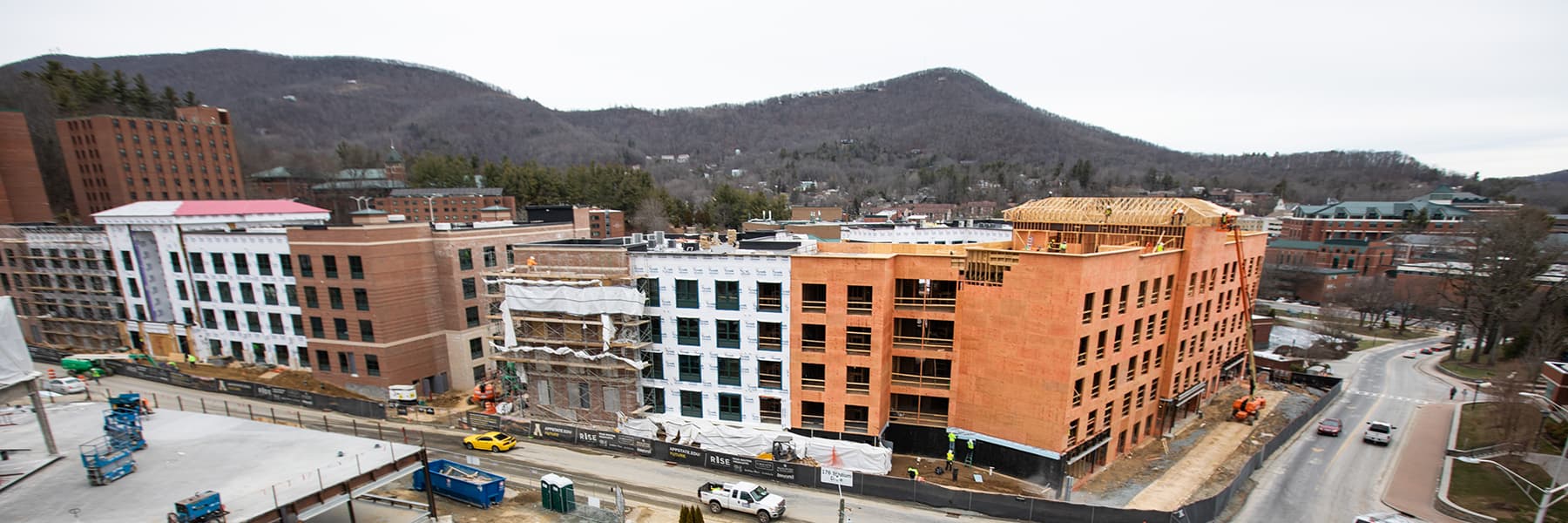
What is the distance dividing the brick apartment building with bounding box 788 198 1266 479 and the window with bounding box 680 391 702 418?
23.1 ft

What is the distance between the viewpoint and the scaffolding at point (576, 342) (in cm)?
3912

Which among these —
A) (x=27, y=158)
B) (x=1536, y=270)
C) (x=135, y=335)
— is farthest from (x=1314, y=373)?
(x=27, y=158)

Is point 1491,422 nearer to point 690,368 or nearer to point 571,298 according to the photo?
point 690,368

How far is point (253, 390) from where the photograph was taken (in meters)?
49.3

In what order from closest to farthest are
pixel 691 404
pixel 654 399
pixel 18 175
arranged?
1. pixel 691 404
2. pixel 654 399
3. pixel 18 175

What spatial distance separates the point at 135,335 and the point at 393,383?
36.2 metres

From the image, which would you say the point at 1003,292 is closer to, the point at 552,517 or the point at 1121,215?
the point at 1121,215

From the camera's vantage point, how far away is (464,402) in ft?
163

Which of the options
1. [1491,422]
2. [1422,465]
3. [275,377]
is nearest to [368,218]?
[275,377]

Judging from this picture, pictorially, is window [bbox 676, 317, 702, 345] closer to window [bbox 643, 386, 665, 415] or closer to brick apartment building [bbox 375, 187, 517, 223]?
window [bbox 643, 386, 665, 415]

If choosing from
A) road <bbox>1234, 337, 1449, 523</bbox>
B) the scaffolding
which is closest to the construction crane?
road <bbox>1234, 337, 1449, 523</bbox>

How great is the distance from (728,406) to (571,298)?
13.2 metres

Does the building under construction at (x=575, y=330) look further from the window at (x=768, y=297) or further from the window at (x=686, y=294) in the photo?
the window at (x=768, y=297)

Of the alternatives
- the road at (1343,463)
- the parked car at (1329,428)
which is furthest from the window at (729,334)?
the parked car at (1329,428)
